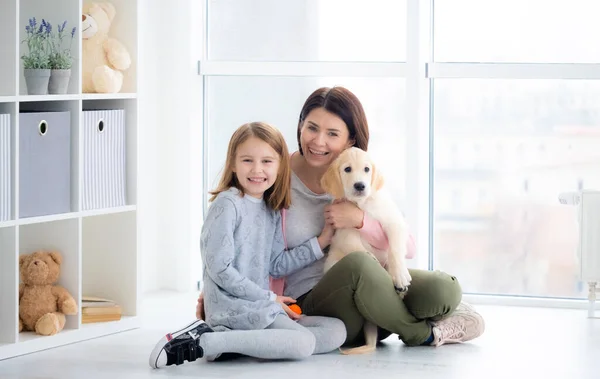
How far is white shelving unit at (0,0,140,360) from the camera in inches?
114

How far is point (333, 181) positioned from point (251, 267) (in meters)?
0.34

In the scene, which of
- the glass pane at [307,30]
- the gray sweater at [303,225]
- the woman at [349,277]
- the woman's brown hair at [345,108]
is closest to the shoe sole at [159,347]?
the woman at [349,277]

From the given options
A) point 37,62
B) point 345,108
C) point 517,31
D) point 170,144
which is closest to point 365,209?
point 345,108

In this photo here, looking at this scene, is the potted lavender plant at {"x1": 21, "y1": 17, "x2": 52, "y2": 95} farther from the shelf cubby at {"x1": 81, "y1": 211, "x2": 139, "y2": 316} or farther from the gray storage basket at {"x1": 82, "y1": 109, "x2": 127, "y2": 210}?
the shelf cubby at {"x1": 81, "y1": 211, "x2": 139, "y2": 316}

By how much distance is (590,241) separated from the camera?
11.6 ft

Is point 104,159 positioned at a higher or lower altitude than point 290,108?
lower

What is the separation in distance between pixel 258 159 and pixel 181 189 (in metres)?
1.20

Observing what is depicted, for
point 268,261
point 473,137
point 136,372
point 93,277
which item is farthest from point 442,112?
point 136,372

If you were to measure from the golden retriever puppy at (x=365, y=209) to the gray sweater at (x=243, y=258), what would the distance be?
3.5 inches

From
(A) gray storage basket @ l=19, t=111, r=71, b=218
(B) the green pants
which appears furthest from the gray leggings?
(A) gray storage basket @ l=19, t=111, r=71, b=218

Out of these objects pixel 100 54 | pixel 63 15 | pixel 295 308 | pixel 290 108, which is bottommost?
pixel 295 308

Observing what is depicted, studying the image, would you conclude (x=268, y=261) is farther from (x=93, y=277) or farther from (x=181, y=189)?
Answer: (x=181, y=189)

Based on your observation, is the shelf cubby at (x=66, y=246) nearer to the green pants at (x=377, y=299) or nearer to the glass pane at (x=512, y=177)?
the green pants at (x=377, y=299)

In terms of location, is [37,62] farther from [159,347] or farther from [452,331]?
[452,331]
